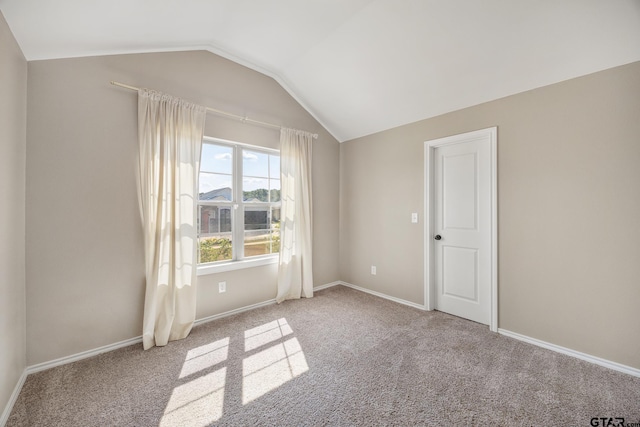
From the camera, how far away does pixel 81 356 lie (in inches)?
85.0

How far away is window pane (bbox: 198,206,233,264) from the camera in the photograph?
116 inches

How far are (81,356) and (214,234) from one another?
58.5 inches

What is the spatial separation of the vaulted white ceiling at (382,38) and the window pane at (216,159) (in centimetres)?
103

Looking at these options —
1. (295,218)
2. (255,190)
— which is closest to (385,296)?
(295,218)

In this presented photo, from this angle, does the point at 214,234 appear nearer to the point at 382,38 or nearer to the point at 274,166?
the point at 274,166

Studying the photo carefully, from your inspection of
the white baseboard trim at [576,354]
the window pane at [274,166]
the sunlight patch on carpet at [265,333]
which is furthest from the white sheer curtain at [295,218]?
the white baseboard trim at [576,354]

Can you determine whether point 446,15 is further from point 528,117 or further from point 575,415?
point 575,415

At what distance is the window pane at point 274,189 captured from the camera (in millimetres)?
3525

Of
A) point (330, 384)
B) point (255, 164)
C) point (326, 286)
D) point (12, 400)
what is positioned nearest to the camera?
point (12, 400)

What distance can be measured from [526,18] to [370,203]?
2459 millimetres

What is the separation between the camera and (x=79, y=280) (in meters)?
2.16

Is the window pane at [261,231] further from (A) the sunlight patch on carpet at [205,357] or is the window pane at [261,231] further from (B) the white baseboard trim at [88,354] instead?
(A) the sunlight patch on carpet at [205,357]

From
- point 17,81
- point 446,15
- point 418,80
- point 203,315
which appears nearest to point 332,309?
point 203,315

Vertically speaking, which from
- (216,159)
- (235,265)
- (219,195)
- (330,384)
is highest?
(216,159)
